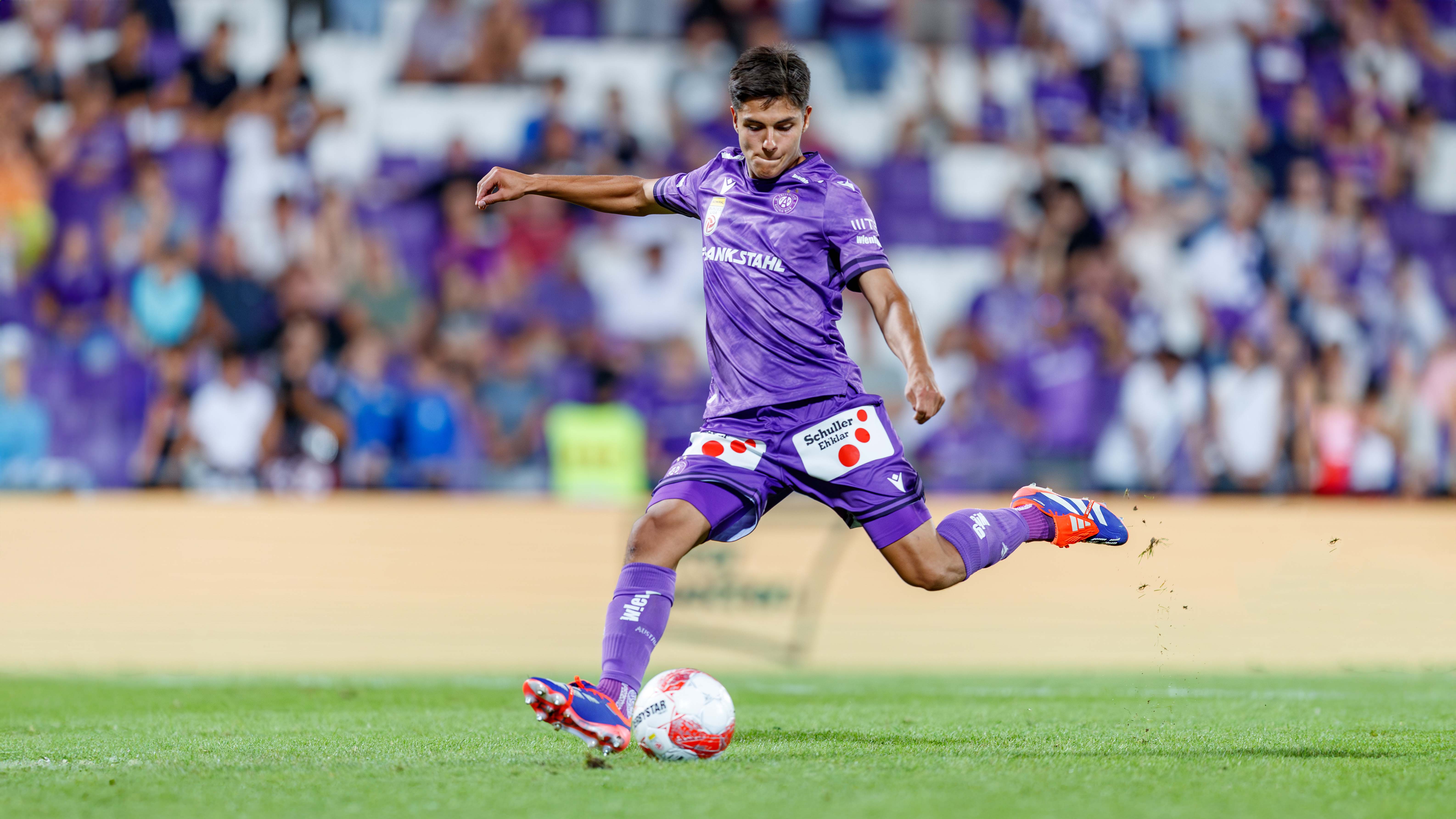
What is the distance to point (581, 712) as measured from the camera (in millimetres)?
4488

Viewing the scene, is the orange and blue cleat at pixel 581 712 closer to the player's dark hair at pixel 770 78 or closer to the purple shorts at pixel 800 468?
the purple shorts at pixel 800 468

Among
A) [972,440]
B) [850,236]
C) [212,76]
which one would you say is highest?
[212,76]

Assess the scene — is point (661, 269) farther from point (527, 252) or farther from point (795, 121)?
point (795, 121)

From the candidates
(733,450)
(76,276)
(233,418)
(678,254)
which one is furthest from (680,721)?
(76,276)

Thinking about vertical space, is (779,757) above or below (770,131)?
below

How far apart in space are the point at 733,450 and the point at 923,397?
764 millimetres

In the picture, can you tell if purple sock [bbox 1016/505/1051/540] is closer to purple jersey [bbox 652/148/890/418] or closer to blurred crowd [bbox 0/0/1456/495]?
purple jersey [bbox 652/148/890/418]

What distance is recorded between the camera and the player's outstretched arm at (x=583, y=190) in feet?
17.9

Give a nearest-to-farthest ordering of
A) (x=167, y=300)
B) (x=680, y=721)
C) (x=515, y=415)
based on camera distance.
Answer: (x=680, y=721), (x=515, y=415), (x=167, y=300)

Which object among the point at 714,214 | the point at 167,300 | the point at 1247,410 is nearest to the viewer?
the point at 714,214

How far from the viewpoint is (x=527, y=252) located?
13.5 metres

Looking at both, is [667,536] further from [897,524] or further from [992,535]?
[992,535]

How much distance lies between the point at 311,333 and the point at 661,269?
3145mm

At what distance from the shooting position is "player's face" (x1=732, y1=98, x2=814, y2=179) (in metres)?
5.05
